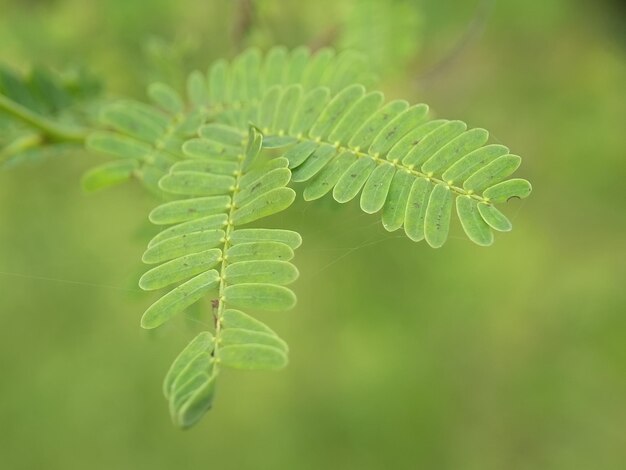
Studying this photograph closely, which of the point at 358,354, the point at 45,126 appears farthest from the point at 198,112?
the point at 358,354

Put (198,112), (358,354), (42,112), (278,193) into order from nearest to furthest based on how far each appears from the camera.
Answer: (278,193), (198,112), (42,112), (358,354)

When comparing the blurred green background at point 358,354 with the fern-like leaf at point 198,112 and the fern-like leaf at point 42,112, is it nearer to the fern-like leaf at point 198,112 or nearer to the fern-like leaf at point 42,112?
the fern-like leaf at point 42,112

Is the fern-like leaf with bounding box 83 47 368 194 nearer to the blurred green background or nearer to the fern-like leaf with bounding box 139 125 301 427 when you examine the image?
the fern-like leaf with bounding box 139 125 301 427

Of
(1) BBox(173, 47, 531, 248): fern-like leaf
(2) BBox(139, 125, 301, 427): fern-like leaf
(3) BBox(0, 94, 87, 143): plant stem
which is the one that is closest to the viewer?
(2) BBox(139, 125, 301, 427): fern-like leaf

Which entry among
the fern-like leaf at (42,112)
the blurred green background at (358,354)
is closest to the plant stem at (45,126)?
the fern-like leaf at (42,112)

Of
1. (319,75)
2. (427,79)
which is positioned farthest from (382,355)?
(319,75)

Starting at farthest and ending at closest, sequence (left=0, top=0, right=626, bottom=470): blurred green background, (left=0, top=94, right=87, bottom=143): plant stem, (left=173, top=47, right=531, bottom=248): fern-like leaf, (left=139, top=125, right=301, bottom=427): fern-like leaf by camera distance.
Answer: (left=0, top=0, right=626, bottom=470): blurred green background
(left=0, top=94, right=87, bottom=143): plant stem
(left=173, top=47, right=531, bottom=248): fern-like leaf
(left=139, top=125, right=301, bottom=427): fern-like leaf

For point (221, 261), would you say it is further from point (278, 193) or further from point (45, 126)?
point (45, 126)

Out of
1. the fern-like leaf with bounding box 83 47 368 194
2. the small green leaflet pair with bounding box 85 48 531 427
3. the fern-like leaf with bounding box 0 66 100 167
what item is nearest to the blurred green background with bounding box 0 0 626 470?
the fern-like leaf with bounding box 0 66 100 167
